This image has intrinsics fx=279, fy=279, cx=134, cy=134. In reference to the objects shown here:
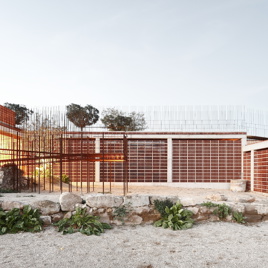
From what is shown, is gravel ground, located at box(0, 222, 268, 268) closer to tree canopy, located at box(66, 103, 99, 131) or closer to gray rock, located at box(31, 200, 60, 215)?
gray rock, located at box(31, 200, 60, 215)

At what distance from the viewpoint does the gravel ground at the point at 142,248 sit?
387 centimetres

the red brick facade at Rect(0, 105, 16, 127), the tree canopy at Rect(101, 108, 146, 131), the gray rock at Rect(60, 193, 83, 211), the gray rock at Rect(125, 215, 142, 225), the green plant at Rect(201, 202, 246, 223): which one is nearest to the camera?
the gray rock at Rect(60, 193, 83, 211)

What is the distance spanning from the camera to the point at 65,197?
5660 mm

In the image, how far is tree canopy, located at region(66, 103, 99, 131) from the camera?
88.0ft

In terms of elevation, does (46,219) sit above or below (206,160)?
below

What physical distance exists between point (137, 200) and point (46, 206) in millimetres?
1831

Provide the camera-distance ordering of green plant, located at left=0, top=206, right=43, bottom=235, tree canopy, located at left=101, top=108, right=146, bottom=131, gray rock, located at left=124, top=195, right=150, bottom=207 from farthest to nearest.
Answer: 1. tree canopy, located at left=101, top=108, right=146, bottom=131
2. gray rock, located at left=124, top=195, right=150, bottom=207
3. green plant, located at left=0, top=206, right=43, bottom=235

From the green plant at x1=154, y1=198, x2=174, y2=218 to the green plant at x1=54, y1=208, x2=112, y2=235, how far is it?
1074mm

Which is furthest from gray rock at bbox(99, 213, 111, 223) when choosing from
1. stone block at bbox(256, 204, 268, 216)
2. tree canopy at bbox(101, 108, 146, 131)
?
tree canopy at bbox(101, 108, 146, 131)

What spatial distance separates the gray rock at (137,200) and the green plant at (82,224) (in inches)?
26.8

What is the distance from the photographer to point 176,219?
221 inches

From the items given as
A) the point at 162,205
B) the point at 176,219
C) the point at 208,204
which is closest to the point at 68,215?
the point at 162,205

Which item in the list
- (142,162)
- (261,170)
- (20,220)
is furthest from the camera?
(142,162)

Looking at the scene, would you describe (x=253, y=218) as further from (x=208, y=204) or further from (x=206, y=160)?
(x=206, y=160)
